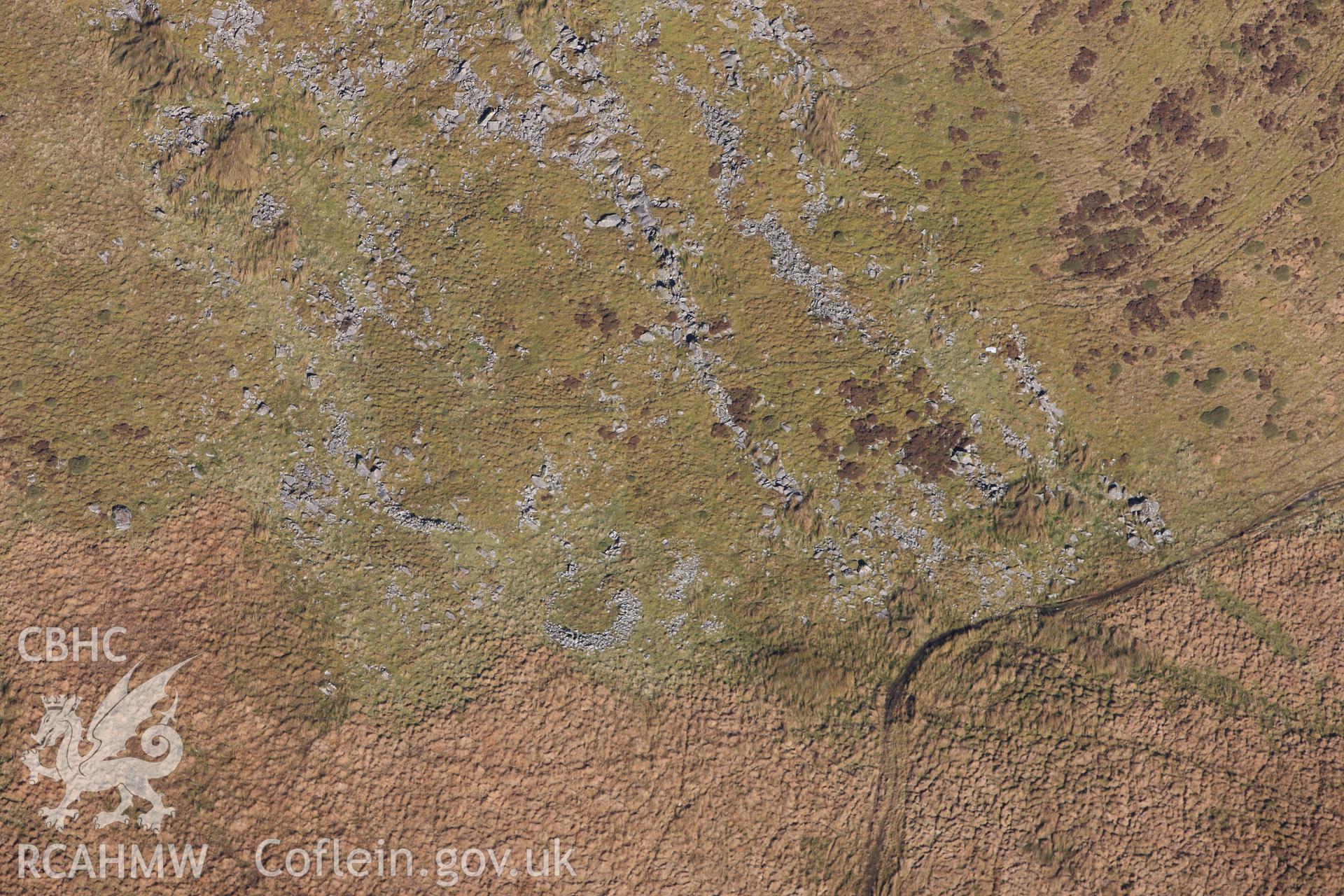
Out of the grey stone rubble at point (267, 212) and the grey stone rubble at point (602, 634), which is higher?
the grey stone rubble at point (267, 212)

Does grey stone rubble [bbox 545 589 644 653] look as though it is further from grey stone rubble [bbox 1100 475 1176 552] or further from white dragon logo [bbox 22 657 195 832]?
grey stone rubble [bbox 1100 475 1176 552]

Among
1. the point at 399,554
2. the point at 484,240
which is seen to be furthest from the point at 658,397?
the point at 399,554

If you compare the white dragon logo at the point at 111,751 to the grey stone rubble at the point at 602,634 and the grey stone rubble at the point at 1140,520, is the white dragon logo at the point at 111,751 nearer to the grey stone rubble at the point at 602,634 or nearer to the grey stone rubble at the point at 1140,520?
the grey stone rubble at the point at 602,634

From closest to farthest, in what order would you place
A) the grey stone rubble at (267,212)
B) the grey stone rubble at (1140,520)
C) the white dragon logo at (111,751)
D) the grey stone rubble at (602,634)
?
the white dragon logo at (111,751) < the grey stone rubble at (602,634) < the grey stone rubble at (1140,520) < the grey stone rubble at (267,212)

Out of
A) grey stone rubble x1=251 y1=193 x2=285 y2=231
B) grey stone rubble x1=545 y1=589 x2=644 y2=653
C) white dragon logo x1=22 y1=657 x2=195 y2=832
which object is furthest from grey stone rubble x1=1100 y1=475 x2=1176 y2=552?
white dragon logo x1=22 y1=657 x2=195 y2=832

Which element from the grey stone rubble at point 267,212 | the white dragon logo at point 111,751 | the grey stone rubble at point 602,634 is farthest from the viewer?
the grey stone rubble at point 267,212

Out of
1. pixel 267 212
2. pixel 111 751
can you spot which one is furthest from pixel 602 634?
pixel 267 212

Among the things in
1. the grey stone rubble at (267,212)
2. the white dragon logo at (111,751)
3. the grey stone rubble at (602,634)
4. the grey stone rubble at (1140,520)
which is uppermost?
the grey stone rubble at (267,212)

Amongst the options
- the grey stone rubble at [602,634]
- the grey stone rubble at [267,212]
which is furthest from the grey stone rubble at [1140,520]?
the grey stone rubble at [267,212]

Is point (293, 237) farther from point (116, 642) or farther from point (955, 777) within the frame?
point (955, 777)
